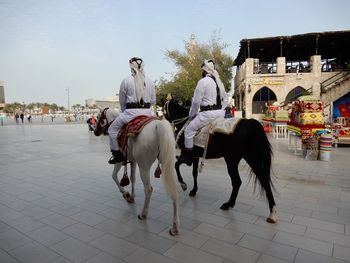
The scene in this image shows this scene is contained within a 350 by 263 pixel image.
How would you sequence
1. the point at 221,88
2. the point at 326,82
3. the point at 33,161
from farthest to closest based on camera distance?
the point at 326,82, the point at 33,161, the point at 221,88

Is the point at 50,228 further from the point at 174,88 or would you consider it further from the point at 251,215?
the point at 174,88

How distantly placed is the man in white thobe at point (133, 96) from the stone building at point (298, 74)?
1666 cm

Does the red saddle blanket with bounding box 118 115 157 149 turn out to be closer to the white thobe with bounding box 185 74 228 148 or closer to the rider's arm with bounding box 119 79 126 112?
the rider's arm with bounding box 119 79 126 112

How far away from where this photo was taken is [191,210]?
13.3ft

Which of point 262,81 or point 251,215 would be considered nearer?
point 251,215

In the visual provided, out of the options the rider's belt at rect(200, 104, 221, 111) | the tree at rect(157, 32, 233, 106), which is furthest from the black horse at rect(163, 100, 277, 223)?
the tree at rect(157, 32, 233, 106)

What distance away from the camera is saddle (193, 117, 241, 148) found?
3738mm

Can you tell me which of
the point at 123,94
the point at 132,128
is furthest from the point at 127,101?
the point at 132,128

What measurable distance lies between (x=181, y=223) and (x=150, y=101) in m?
2.02

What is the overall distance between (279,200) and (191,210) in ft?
5.48

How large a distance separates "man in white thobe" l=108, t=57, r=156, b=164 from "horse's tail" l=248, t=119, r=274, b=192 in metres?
1.67

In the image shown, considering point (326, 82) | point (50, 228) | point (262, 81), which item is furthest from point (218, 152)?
point (326, 82)

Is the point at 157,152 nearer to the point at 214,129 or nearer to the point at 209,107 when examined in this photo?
the point at 214,129

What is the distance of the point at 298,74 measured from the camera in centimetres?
1869
